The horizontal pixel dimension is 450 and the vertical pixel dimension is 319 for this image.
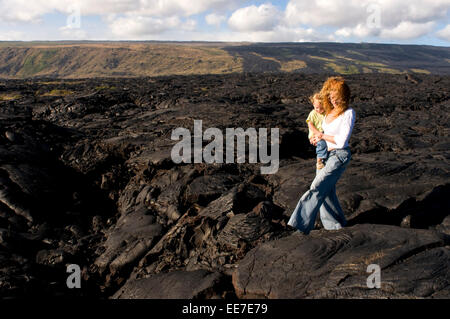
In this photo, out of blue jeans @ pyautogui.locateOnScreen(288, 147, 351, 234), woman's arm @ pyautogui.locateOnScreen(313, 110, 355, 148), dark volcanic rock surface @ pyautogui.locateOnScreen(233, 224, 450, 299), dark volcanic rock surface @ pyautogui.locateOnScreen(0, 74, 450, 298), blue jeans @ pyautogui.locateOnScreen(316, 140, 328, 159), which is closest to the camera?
dark volcanic rock surface @ pyautogui.locateOnScreen(233, 224, 450, 299)

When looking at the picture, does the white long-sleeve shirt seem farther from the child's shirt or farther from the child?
the child's shirt

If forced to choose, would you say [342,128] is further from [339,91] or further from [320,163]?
[320,163]

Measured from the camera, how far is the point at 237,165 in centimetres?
→ 1312

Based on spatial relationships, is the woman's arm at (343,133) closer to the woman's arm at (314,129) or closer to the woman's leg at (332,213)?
the woman's arm at (314,129)

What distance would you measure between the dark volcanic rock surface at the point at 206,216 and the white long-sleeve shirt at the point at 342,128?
1.98m

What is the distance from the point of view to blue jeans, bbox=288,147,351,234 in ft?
22.9

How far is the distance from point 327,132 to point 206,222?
398 centimetres

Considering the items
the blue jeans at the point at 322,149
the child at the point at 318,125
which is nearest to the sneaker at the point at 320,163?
the child at the point at 318,125

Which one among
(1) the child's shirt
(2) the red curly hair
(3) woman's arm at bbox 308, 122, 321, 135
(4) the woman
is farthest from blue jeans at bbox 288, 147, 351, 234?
(2) the red curly hair

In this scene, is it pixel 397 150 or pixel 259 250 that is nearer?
pixel 259 250

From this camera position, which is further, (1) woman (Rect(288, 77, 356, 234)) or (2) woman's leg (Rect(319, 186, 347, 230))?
(2) woman's leg (Rect(319, 186, 347, 230))
